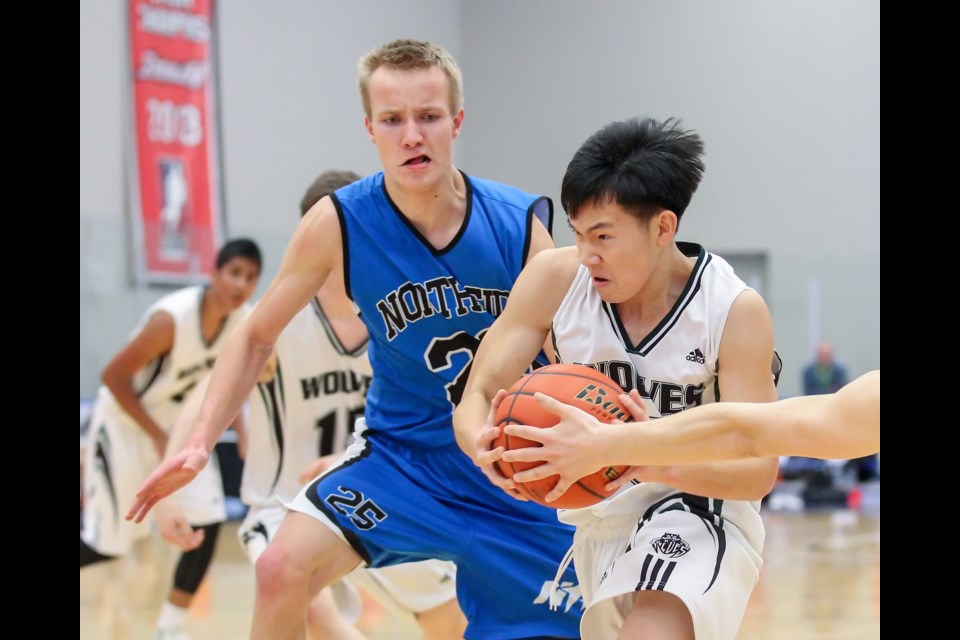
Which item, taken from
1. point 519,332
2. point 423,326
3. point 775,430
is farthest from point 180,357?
point 775,430

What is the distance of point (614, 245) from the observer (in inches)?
119

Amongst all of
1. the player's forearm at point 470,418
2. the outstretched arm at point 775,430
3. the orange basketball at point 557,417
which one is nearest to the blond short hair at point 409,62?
the player's forearm at point 470,418

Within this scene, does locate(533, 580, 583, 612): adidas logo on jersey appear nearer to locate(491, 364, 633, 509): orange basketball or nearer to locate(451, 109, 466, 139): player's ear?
locate(491, 364, 633, 509): orange basketball

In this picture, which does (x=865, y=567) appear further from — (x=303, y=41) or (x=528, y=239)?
(x=303, y=41)

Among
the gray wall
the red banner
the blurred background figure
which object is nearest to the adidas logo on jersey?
the red banner

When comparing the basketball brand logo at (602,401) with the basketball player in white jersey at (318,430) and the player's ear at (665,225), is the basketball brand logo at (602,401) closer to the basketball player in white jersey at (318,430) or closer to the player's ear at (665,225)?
the player's ear at (665,225)

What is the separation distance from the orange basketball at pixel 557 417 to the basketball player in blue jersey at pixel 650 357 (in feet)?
0.15

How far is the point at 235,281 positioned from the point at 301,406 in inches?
63.0

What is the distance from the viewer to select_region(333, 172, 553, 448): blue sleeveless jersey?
12.7 ft

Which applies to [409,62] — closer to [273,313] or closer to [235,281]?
[273,313]

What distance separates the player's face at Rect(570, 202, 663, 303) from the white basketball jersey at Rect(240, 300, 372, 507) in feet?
6.78

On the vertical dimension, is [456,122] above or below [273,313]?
above
